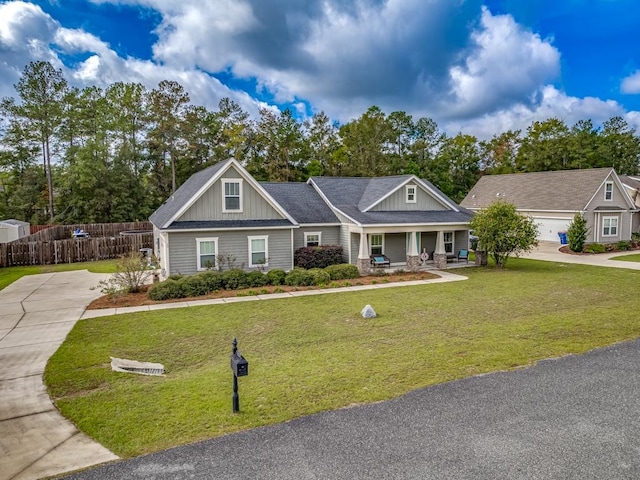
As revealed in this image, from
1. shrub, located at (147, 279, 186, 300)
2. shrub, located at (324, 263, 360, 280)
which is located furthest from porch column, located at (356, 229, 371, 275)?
shrub, located at (147, 279, 186, 300)

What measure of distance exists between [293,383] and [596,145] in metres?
61.2

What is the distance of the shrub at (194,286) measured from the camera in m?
15.0

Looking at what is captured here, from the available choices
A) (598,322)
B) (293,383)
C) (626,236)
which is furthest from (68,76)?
(626,236)

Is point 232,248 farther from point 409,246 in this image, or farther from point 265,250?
point 409,246

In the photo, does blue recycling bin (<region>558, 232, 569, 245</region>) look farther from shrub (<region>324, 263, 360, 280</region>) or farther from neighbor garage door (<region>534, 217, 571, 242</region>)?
shrub (<region>324, 263, 360, 280</region>)

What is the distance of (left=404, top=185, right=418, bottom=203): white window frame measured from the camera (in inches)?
897

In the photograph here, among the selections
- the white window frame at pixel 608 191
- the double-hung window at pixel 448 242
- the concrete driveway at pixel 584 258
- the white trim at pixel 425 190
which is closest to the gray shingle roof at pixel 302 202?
the white trim at pixel 425 190

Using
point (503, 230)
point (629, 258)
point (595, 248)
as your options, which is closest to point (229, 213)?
point (503, 230)

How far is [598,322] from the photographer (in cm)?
1088

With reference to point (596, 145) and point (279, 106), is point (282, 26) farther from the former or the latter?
point (596, 145)

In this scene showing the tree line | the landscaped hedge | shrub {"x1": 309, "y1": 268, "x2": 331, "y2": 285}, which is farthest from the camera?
the tree line

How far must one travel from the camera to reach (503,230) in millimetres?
20172

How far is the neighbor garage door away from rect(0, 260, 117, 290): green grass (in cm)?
3059

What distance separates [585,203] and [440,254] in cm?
1564
